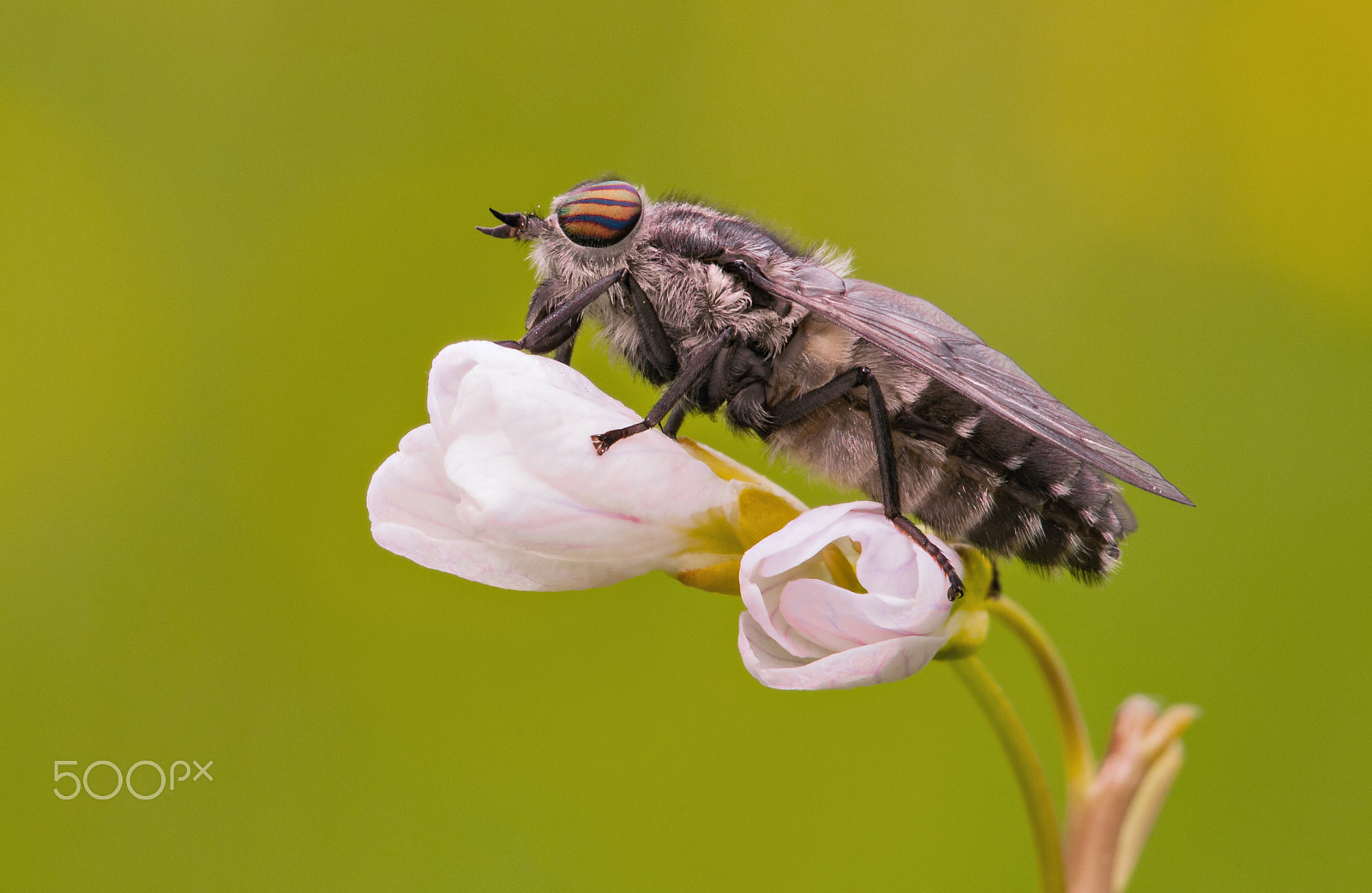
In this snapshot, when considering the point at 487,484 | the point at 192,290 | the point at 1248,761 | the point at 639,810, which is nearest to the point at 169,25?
the point at 192,290

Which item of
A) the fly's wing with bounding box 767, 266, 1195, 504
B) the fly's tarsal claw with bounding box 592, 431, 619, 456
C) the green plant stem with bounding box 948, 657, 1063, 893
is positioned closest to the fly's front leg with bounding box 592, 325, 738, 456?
the fly's tarsal claw with bounding box 592, 431, 619, 456

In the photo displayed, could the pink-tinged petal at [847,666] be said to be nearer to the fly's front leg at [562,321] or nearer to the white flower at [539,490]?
the white flower at [539,490]

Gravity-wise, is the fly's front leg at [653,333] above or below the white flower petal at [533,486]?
above

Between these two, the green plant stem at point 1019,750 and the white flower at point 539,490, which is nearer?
the white flower at point 539,490

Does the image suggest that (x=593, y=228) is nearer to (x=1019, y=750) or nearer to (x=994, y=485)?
(x=994, y=485)


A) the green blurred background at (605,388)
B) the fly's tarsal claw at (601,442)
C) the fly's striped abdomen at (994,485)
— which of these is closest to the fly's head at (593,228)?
the fly's tarsal claw at (601,442)

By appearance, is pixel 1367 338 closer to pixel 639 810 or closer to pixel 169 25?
pixel 639 810

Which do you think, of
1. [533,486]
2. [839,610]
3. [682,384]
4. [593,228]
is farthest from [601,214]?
[839,610]
